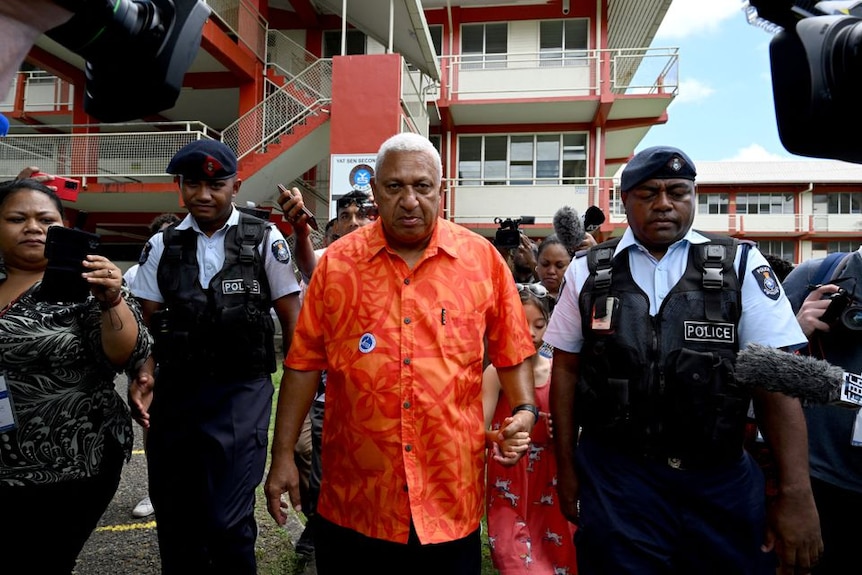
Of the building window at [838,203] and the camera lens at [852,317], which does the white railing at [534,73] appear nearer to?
the camera lens at [852,317]

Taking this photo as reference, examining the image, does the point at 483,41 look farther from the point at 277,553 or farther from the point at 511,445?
the point at 511,445

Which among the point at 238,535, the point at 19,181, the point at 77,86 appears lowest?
the point at 238,535

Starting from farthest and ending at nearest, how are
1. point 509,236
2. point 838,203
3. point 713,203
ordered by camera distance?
1. point 713,203
2. point 838,203
3. point 509,236

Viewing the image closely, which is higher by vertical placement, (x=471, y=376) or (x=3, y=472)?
(x=471, y=376)

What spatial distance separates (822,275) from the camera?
2422 mm

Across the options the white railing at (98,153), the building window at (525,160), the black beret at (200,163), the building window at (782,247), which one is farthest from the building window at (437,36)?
the building window at (782,247)

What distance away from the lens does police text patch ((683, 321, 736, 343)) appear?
6.53ft

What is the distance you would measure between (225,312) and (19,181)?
1.01m

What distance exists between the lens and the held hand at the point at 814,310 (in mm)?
2184

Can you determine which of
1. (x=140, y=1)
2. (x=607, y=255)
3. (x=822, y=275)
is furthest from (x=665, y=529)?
(x=140, y=1)

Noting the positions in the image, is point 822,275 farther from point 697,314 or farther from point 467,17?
point 467,17

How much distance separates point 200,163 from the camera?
2.63m

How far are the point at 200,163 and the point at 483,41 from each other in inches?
589

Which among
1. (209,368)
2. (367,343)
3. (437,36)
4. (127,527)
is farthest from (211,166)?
(437,36)
